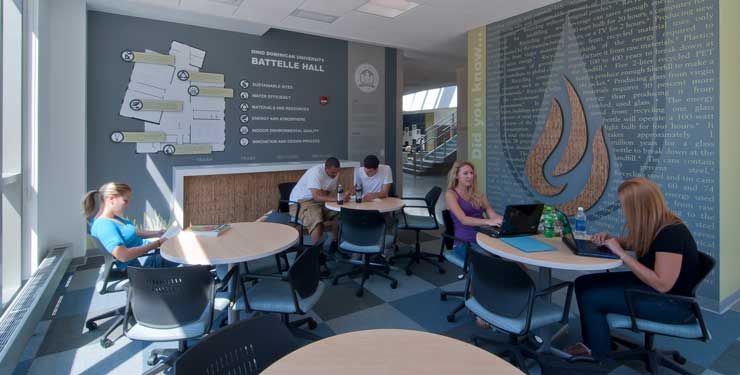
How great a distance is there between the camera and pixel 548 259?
2.23m

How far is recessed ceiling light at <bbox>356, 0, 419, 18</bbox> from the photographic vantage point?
4.85m

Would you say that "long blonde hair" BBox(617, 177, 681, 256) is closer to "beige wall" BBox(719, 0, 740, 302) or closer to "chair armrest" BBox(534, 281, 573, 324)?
"chair armrest" BBox(534, 281, 573, 324)

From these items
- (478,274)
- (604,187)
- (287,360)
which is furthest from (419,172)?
(287,360)

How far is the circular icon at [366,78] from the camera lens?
685 centimetres

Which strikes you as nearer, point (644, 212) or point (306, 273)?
point (644, 212)

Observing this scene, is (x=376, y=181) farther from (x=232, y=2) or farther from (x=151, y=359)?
(x=151, y=359)

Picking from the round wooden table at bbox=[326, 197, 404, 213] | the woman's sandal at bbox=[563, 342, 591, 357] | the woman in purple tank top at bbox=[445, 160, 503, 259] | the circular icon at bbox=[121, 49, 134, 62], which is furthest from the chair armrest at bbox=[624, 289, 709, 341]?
the circular icon at bbox=[121, 49, 134, 62]

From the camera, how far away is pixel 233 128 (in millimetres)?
5754

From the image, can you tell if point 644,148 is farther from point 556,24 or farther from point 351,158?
point 351,158

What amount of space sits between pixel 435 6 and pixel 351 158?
9.58 ft

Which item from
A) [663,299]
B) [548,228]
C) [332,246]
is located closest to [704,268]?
[663,299]

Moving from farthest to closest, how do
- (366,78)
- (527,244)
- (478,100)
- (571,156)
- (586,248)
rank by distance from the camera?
(366,78) → (478,100) → (571,156) → (527,244) → (586,248)

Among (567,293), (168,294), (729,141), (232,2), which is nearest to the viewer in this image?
(168,294)

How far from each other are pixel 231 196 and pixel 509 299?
427 centimetres
